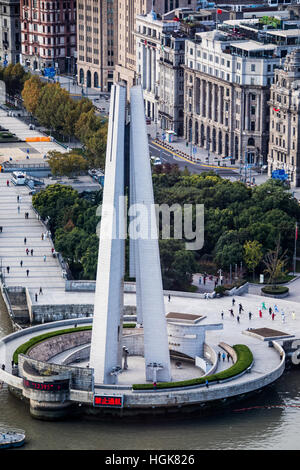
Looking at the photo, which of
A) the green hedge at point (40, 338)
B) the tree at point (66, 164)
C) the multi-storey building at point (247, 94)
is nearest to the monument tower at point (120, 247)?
the green hedge at point (40, 338)

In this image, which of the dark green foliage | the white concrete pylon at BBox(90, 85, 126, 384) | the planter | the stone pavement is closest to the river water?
the stone pavement

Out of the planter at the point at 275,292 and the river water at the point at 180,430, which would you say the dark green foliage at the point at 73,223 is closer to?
the planter at the point at 275,292

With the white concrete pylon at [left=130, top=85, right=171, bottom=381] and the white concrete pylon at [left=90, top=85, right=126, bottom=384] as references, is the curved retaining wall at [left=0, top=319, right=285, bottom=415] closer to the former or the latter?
the white concrete pylon at [left=90, top=85, right=126, bottom=384]

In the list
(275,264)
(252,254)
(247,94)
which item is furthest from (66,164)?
(275,264)

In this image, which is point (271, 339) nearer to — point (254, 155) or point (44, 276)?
point (44, 276)

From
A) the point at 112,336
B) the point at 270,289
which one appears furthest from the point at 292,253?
the point at 112,336
